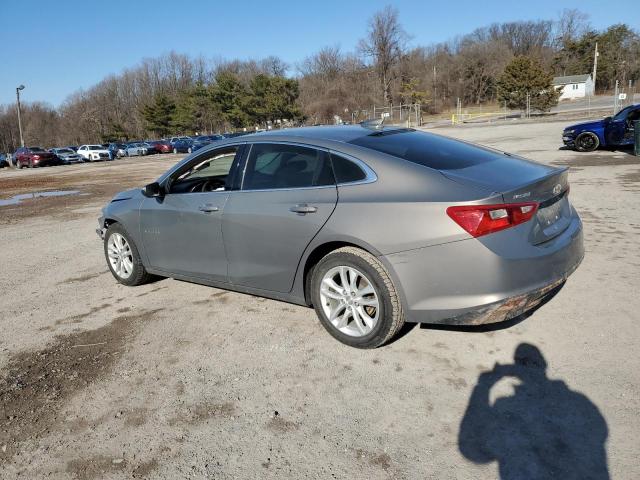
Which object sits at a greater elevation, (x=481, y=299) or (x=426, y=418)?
(x=481, y=299)

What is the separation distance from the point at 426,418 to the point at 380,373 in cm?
56

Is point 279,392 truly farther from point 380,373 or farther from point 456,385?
point 456,385

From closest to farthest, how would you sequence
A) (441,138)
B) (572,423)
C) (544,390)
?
(572,423) < (544,390) < (441,138)

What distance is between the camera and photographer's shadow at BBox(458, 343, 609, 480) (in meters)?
2.46

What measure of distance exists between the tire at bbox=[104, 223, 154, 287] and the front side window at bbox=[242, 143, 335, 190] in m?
1.83

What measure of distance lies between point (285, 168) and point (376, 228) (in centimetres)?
111

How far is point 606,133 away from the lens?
16875 millimetres

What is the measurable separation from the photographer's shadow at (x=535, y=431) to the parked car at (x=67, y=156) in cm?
5062

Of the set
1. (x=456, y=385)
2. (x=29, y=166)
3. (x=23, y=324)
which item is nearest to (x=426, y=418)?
(x=456, y=385)

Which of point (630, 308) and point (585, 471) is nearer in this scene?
point (585, 471)

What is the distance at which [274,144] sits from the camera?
4324 millimetres

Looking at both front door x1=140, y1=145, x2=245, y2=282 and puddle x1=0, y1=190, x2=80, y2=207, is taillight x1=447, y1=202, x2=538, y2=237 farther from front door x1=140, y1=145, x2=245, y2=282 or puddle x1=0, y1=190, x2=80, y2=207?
puddle x1=0, y1=190, x2=80, y2=207

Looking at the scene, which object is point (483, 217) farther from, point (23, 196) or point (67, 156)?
point (67, 156)

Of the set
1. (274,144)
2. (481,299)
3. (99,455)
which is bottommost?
(99,455)
